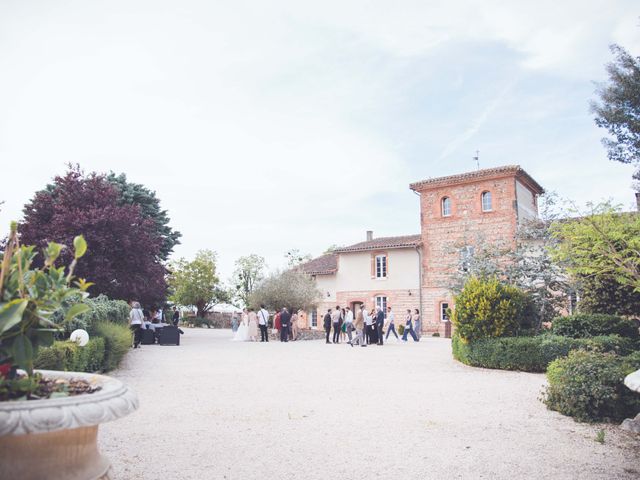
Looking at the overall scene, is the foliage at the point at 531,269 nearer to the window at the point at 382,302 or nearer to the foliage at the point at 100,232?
the foliage at the point at 100,232

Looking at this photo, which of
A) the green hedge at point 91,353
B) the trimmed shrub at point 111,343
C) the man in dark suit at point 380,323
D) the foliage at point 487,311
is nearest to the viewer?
the green hedge at point 91,353

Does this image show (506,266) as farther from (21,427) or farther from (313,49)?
(21,427)

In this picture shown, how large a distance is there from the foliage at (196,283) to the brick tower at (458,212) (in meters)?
21.7

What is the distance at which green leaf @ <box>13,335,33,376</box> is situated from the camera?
2.23 metres

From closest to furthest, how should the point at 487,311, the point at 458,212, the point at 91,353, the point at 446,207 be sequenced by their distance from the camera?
the point at 91,353 → the point at 487,311 → the point at 458,212 → the point at 446,207

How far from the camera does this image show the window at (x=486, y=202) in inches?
1089

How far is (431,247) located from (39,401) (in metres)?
27.9

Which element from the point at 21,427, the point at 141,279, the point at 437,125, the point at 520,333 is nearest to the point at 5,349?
the point at 21,427

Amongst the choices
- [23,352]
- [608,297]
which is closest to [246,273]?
[608,297]

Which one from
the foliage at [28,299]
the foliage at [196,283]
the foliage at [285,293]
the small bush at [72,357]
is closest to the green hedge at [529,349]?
the small bush at [72,357]

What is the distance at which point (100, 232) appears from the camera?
1684 cm

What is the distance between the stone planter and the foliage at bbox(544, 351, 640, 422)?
580 centimetres

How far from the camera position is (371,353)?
15.9m

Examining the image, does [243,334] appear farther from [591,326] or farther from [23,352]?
[23,352]
